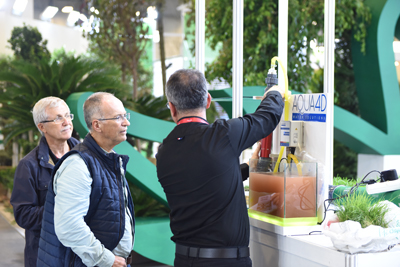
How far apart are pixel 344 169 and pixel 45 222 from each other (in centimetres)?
724

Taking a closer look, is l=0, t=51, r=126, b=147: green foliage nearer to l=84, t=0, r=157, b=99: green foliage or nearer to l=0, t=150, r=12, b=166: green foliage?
l=84, t=0, r=157, b=99: green foliage

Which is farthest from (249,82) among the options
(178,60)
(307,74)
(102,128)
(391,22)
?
(102,128)

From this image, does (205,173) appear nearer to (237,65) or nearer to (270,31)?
(237,65)

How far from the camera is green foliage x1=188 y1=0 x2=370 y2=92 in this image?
726 centimetres

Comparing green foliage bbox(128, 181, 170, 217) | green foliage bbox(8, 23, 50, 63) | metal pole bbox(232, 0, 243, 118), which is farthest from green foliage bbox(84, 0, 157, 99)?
metal pole bbox(232, 0, 243, 118)

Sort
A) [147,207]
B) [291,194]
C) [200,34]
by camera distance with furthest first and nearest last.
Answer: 1. [147,207]
2. [200,34]
3. [291,194]

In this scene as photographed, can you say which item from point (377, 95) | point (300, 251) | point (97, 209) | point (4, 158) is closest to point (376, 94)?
A: point (377, 95)

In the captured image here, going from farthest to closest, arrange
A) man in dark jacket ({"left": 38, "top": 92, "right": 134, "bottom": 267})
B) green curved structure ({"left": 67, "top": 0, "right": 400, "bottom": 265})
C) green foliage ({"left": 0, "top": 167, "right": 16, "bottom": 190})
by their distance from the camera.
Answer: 1. green foliage ({"left": 0, "top": 167, "right": 16, "bottom": 190})
2. green curved structure ({"left": 67, "top": 0, "right": 400, "bottom": 265})
3. man in dark jacket ({"left": 38, "top": 92, "right": 134, "bottom": 267})

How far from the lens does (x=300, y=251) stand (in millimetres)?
1748

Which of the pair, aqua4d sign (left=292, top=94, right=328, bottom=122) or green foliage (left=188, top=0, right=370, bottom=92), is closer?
aqua4d sign (left=292, top=94, right=328, bottom=122)

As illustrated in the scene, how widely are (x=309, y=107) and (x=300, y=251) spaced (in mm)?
626

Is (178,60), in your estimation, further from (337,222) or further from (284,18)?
(337,222)

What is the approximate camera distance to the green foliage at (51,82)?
611 cm

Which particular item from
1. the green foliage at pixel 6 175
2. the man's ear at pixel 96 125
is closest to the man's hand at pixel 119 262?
the man's ear at pixel 96 125
